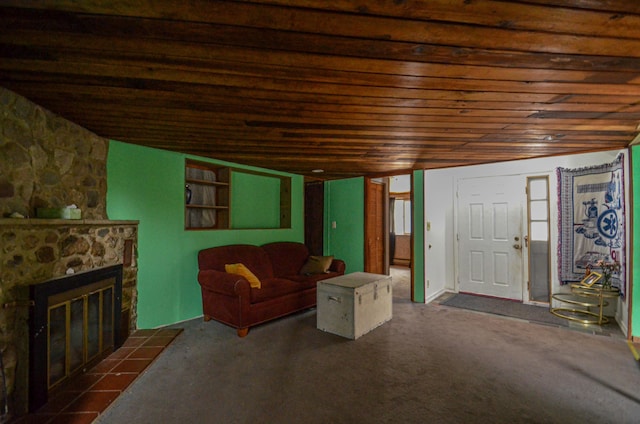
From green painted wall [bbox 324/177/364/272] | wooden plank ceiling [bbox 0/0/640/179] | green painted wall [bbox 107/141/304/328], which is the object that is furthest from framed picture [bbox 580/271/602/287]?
green painted wall [bbox 107/141/304/328]

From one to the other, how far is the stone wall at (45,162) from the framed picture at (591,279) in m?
5.45

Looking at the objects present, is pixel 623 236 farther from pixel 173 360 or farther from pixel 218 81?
pixel 173 360

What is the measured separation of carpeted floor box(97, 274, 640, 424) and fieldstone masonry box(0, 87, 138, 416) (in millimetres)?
826

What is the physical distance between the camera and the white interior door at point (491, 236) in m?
4.48

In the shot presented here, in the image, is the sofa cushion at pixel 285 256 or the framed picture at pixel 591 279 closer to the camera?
the framed picture at pixel 591 279

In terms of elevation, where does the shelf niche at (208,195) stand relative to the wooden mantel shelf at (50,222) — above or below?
above

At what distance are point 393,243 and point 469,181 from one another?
11.2ft

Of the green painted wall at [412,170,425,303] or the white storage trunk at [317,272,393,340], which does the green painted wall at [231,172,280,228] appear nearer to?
the white storage trunk at [317,272,393,340]

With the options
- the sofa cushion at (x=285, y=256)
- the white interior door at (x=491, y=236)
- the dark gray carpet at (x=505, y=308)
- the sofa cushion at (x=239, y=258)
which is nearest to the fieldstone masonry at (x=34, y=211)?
the sofa cushion at (x=239, y=258)

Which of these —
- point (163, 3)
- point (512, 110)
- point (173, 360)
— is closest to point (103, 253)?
point (173, 360)

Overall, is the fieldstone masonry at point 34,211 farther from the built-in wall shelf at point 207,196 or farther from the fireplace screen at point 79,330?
the built-in wall shelf at point 207,196

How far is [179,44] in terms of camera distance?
1338mm

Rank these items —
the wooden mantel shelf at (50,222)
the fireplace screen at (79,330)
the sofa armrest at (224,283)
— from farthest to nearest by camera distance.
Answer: the sofa armrest at (224,283) < the fireplace screen at (79,330) < the wooden mantel shelf at (50,222)

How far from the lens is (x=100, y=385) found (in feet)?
7.09
